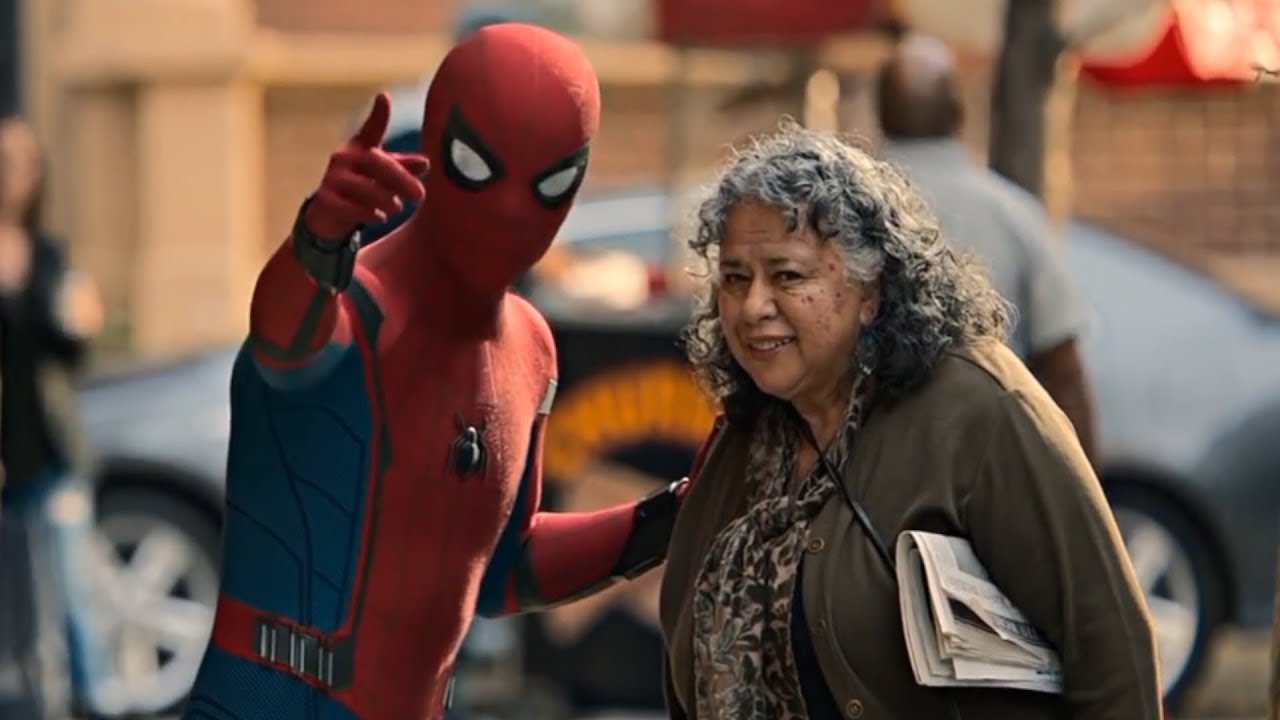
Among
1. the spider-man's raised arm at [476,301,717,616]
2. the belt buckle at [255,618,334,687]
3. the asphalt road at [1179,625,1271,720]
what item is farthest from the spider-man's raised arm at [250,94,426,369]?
the asphalt road at [1179,625,1271,720]

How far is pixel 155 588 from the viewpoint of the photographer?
381 inches

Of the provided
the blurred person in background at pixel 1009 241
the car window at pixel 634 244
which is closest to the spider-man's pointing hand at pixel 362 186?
the blurred person in background at pixel 1009 241

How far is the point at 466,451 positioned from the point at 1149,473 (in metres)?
5.85

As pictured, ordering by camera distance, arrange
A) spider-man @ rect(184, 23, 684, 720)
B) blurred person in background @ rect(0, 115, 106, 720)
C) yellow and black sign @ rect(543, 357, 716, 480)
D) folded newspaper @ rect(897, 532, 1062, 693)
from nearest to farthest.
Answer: folded newspaper @ rect(897, 532, 1062, 693) < spider-man @ rect(184, 23, 684, 720) < blurred person in background @ rect(0, 115, 106, 720) < yellow and black sign @ rect(543, 357, 716, 480)

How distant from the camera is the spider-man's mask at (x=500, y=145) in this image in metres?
3.99

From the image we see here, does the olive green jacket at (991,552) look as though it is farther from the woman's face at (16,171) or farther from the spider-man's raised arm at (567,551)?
the woman's face at (16,171)

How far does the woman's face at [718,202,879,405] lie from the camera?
3.76 m

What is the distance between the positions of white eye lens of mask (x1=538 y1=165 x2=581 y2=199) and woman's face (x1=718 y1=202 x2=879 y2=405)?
0.32m

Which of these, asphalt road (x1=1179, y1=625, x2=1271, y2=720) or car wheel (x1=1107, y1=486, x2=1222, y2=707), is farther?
asphalt road (x1=1179, y1=625, x2=1271, y2=720)

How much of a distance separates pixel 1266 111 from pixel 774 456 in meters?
12.6

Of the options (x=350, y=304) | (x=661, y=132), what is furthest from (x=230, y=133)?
(x=350, y=304)

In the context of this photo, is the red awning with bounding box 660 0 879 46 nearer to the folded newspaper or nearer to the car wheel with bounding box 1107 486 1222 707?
the car wheel with bounding box 1107 486 1222 707

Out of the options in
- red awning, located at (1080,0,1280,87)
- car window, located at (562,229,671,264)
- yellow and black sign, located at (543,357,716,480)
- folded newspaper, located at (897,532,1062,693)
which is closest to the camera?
folded newspaper, located at (897,532,1062,693)

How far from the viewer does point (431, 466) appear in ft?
13.1
